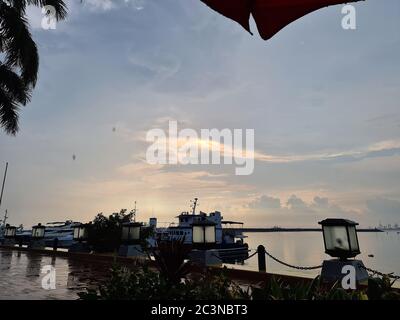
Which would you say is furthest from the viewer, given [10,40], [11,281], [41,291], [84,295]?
[10,40]

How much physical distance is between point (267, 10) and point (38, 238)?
25.0m

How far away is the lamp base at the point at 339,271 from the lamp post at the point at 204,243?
4.12 meters

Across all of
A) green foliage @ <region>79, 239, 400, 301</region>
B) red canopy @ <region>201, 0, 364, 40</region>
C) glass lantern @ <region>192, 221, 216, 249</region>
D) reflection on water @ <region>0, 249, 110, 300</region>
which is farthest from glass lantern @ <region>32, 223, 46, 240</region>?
red canopy @ <region>201, 0, 364, 40</region>

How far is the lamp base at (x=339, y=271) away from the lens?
7.02m

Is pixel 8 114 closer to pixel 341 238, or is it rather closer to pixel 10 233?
pixel 341 238

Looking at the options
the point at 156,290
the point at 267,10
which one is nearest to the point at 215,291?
the point at 156,290

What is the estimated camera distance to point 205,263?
33.7 feet

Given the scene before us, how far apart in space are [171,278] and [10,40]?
1448 cm

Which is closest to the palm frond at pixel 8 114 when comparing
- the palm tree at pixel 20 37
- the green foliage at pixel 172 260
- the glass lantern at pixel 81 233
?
the palm tree at pixel 20 37

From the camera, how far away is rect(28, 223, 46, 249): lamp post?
22.5m

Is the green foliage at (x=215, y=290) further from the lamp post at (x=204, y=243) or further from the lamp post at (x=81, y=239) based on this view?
the lamp post at (x=81, y=239)

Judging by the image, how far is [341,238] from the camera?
24.3ft

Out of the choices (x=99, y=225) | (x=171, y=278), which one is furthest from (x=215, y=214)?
(x=171, y=278)
